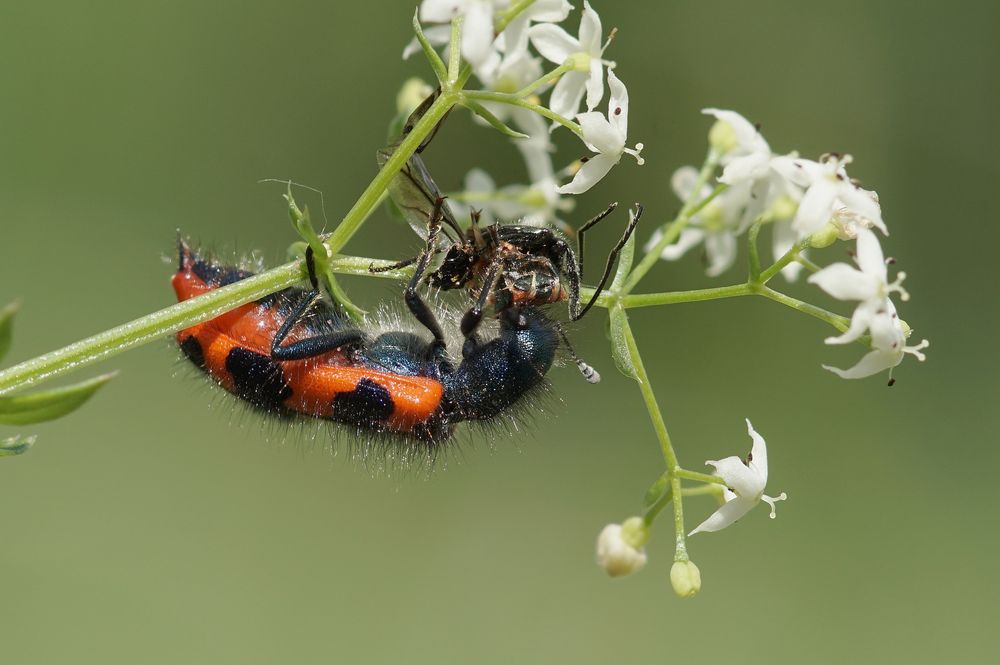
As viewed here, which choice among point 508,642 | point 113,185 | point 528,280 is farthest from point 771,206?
point 113,185

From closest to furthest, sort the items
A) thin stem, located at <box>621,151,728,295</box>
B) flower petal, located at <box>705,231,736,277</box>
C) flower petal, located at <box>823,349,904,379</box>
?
flower petal, located at <box>823,349,904,379</box>
thin stem, located at <box>621,151,728,295</box>
flower petal, located at <box>705,231,736,277</box>

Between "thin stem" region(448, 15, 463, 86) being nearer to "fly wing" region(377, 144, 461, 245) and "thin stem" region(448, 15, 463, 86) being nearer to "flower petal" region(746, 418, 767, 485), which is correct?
"fly wing" region(377, 144, 461, 245)

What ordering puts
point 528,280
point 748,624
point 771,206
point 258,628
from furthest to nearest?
point 748,624, point 258,628, point 771,206, point 528,280

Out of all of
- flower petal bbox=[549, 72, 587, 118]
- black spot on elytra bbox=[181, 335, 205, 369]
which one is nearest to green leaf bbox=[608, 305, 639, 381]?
flower petal bbox=[549, 72, 587, 118]

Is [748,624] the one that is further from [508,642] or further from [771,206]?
[771,206]

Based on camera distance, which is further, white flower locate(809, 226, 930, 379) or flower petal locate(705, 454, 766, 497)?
flower petal locate(705, 454, 766, 497)

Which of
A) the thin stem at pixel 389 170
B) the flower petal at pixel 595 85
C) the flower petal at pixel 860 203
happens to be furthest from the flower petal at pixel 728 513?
the thin stem at pixel 389 170
